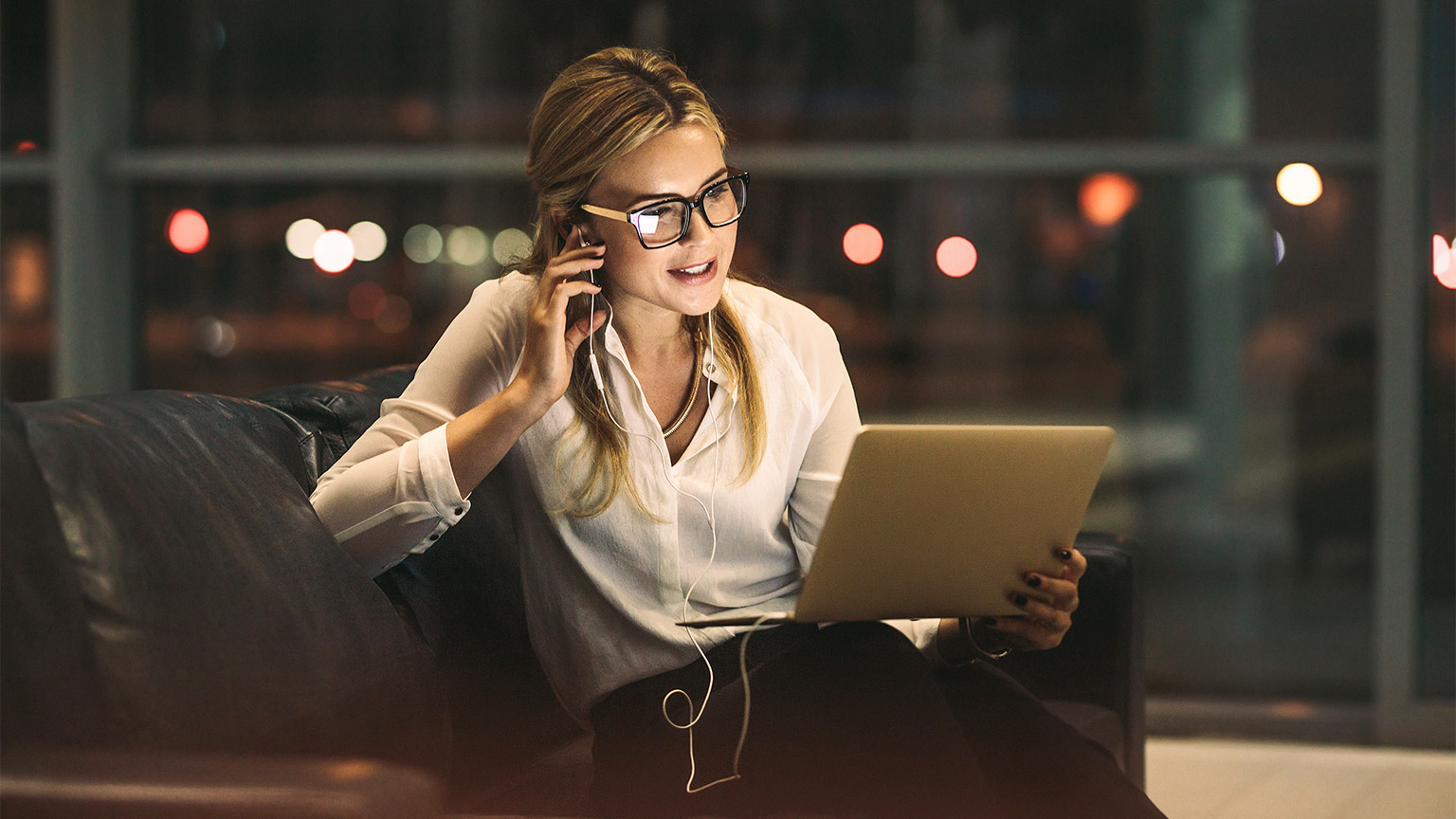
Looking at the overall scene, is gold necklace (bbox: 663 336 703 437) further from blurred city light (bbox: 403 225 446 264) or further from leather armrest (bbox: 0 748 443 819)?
blurred city light (bbox: 403 225 446 264)

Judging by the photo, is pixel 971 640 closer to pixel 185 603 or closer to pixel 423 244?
pixel 185 603

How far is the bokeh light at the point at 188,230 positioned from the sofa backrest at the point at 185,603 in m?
2.59

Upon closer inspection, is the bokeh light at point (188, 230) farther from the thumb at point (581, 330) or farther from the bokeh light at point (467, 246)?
the thumb at point (581, 330)

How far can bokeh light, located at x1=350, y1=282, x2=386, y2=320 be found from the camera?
145 inches

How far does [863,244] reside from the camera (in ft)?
11.0

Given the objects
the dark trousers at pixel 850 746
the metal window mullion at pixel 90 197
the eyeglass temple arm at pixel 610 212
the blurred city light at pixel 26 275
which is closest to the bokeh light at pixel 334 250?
the metal window mullion at pixel 90 197

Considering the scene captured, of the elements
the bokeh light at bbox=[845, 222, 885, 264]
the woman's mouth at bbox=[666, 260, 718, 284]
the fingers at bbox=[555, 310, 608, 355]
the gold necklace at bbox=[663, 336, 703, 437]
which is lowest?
the gold necklace at bbox=[663, 336, 703, 437]

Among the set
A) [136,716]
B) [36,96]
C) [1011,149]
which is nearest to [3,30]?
[36,96]

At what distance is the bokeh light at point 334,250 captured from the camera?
361 centimetres

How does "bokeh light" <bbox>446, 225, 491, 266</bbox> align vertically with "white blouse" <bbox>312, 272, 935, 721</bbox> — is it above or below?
above

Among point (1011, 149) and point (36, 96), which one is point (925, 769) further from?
point (36, 96)

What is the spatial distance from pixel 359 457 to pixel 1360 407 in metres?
2.67

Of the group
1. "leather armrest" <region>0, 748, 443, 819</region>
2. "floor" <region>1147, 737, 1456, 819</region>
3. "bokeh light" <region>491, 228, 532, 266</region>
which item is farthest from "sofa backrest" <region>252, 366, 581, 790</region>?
"bokeh light" <region>491, 228, 532, 266</region>

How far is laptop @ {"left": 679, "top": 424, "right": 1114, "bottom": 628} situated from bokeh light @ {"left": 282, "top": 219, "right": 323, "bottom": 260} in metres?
2.82
